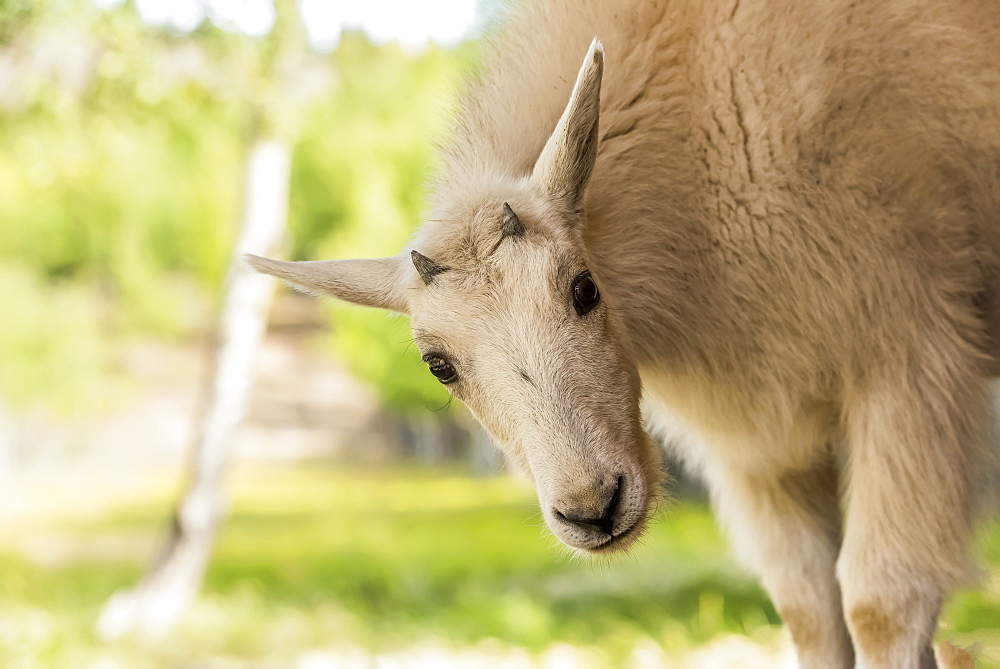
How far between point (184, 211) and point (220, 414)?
2370 mm

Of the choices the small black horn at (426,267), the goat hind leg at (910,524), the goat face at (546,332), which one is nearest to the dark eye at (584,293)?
the goat face at (546,332)

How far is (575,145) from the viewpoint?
1.68 m

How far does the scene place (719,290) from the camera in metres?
2.01

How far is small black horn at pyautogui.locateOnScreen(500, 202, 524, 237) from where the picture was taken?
1.70 metres

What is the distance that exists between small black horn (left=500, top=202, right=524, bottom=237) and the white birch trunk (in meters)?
4.58

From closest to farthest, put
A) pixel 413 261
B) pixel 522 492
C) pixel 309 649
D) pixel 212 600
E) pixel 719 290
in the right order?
pixel 413 261 → pixel 719 290 → pixel 309 649 → pixel 212 600 → pixel 522 492

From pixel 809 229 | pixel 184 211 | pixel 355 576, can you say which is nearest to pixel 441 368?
pixel 809 229

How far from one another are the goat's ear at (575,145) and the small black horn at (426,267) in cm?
23

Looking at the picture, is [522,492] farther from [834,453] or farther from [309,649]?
[834,453]

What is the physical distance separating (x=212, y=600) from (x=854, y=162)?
5.79 metres

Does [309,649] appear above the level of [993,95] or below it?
above

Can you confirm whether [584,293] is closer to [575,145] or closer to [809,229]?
[575,145]

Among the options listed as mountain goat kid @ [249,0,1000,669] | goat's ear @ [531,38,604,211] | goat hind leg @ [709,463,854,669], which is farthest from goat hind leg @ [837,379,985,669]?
goat's ear @ [531,38,604,211]

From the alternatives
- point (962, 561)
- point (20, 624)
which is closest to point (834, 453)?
point (962, 561)
